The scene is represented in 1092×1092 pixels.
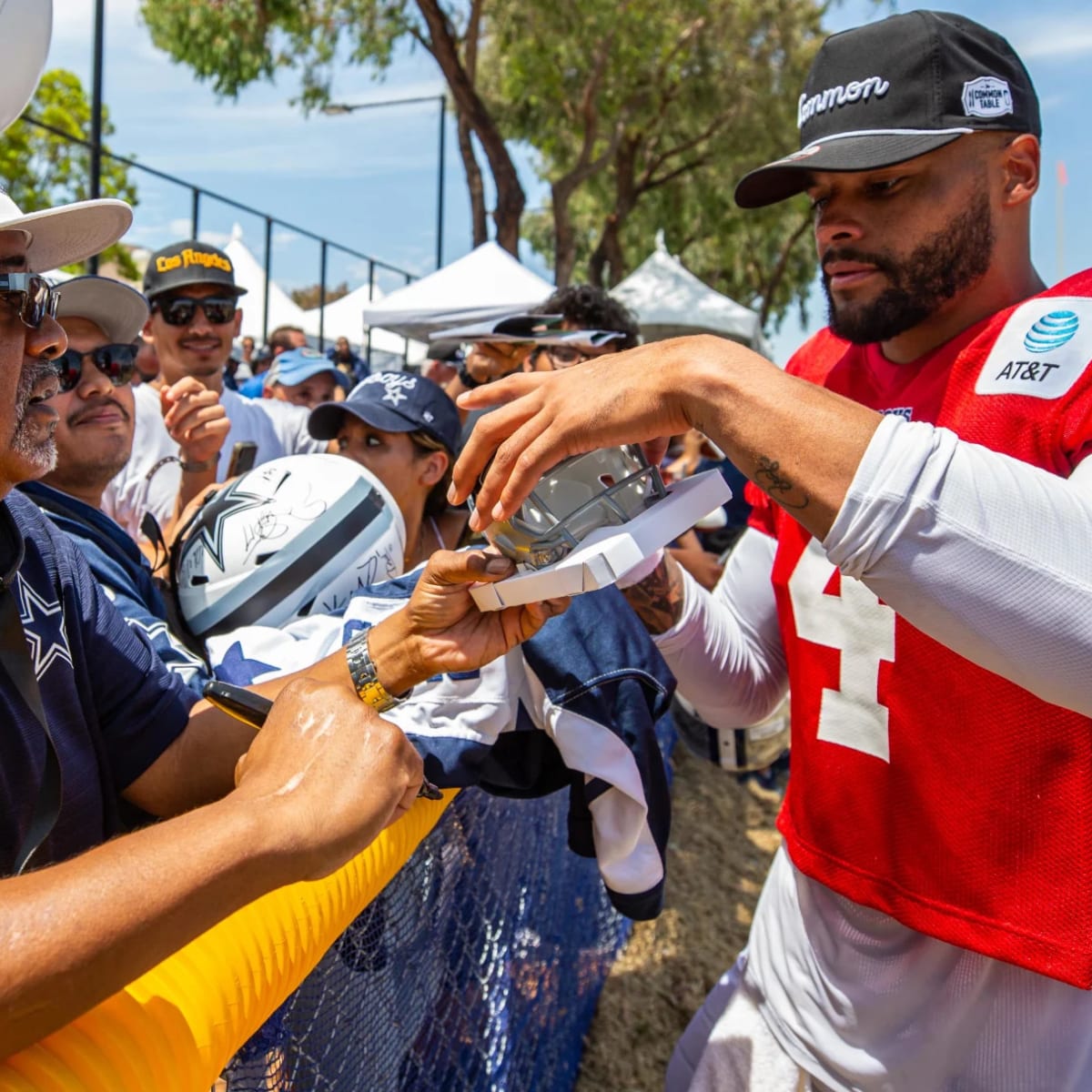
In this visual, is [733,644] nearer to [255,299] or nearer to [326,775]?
[326,775]

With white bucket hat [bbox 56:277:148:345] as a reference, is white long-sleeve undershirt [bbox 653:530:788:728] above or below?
below

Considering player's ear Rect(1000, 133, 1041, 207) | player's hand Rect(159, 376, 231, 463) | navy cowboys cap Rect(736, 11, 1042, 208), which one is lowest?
player's hand Rect(159, 376, 231, 463)

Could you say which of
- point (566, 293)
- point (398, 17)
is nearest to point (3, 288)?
point (566, 293)

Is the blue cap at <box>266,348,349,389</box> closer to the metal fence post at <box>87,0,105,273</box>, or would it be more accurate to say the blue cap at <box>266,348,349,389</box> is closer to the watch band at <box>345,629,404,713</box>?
the metal fence post at <box>87,0,105,273</box>

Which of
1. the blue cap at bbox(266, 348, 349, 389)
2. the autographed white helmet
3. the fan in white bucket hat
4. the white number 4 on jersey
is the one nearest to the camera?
the fan in white bucket hat

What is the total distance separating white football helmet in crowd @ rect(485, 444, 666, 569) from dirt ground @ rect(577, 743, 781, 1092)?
256cm

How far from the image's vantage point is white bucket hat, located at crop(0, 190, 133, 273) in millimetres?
1669

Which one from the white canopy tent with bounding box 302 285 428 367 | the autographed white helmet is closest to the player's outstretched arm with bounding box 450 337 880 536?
the autographed white helmet

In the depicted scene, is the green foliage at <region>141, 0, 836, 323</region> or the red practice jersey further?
the green foliage at <region>141, 0, 836, 323</region>

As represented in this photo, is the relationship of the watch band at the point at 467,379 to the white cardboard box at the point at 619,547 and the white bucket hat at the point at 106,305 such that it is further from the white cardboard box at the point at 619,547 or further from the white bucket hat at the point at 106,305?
the white cardboard box at the point at 619,547

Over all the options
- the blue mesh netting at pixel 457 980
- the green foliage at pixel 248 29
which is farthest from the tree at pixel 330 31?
the blue mesh netting at pixel 457 980

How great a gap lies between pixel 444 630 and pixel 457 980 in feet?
2.75

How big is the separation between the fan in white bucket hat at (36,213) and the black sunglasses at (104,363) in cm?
97

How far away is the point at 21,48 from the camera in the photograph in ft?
5.41
